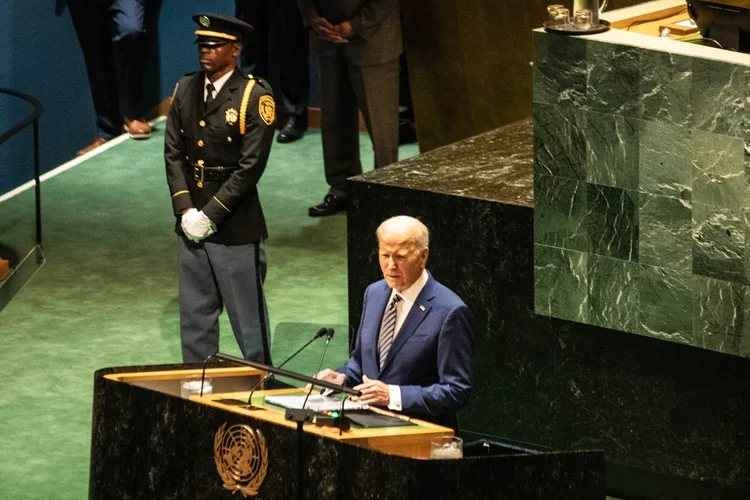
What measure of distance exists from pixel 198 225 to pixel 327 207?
10.5 feet

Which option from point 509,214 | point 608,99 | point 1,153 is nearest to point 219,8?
point 1,153

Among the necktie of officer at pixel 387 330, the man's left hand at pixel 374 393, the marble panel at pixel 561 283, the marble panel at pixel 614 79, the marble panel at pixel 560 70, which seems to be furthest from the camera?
the marble panel at pixel 561 283

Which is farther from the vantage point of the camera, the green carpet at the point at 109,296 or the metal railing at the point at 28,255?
the metal railing at the point at 28,255

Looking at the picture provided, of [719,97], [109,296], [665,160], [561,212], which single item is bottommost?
[109,296]

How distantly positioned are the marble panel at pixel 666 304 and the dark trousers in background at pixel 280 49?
603cm

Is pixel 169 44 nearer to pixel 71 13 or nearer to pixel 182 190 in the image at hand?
pixel 71 13

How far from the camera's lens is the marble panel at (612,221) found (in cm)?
541

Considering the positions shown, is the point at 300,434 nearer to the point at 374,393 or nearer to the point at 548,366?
the point at 374,393

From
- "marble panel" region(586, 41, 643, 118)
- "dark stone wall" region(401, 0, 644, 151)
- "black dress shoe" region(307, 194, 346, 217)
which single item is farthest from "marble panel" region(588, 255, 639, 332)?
"black dress shoe" region(307, 194, 346, 217)

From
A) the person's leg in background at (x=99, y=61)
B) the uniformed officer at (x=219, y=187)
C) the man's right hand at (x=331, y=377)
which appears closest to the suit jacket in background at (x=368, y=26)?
the person's leg in background at (x=99, y=61)

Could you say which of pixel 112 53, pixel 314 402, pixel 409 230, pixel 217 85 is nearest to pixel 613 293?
pixel 409 230

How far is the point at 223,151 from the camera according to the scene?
259 inches

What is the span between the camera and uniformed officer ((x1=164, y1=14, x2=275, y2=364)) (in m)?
6.54

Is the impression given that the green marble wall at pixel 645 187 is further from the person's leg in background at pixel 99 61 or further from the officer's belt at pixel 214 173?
the person's leg in background at pixel 99 61
